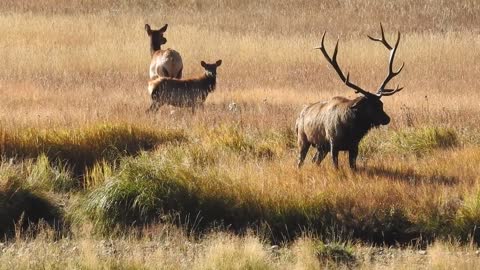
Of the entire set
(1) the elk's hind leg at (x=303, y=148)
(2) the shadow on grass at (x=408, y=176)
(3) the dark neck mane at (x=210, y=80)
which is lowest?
(2) the shadow on grass at (x=408, y=176)

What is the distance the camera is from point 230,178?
11.6 meters

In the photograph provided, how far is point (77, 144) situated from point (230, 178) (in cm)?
272

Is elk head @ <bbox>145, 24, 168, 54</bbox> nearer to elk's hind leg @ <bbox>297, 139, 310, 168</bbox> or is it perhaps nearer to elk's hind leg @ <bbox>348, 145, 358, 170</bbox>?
elk's hind leg @ <bbox>297, 139, 310, 168</bbox>

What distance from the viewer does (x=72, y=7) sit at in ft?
114

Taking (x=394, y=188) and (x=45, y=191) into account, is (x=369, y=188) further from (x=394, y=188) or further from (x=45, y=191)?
(x=45, y=191)

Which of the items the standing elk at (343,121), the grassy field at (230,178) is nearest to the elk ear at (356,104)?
the standing elk at (343,121)

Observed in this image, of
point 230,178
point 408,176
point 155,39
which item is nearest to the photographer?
point 230,178

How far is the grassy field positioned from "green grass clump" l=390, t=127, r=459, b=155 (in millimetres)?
26

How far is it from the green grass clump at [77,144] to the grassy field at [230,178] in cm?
2

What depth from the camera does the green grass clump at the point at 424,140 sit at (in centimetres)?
1364

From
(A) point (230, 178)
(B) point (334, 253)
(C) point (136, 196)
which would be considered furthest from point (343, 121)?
(C) point (136, 196)

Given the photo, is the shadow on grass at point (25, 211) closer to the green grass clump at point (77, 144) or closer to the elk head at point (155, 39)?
the green grass clump at point (77, 144)

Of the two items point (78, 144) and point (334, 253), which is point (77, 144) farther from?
point (334, 253)

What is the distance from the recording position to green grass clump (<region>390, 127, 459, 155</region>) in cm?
1364
